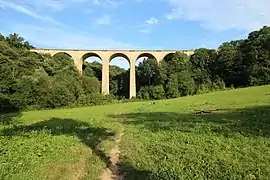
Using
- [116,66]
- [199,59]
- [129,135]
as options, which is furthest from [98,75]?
[129,135]

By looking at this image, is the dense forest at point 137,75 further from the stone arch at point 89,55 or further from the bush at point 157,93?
the stone arch at point 89,55

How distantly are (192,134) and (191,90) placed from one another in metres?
50.4

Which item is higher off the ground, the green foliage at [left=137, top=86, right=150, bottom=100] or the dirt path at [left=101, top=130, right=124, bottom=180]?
the green foliage at [left=137, top=86, right=150, bottom=100]

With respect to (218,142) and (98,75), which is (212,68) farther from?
(218,142)

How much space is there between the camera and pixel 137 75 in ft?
272

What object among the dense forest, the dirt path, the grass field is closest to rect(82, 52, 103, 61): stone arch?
the dense forest

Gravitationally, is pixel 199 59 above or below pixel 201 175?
above

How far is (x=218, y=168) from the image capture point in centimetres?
836

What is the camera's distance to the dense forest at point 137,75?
167ft

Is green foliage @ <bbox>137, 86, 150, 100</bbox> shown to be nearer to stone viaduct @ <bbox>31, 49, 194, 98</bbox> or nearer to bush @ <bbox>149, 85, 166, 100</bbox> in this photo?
bush @ <bbox>149, 85, 166, 100</bbox>

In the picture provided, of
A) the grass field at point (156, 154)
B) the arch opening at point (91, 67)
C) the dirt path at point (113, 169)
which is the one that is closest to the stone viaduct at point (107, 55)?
the arch opening at point (91, 67)

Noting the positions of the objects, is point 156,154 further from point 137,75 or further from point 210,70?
point 137,75

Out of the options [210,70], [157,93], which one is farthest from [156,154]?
[210,70]

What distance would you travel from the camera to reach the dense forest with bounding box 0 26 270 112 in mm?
50856
